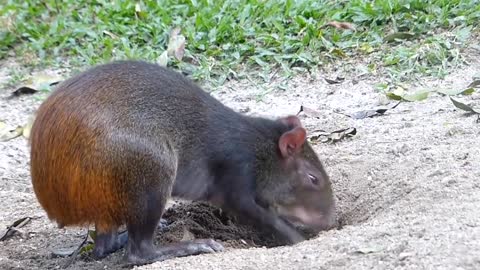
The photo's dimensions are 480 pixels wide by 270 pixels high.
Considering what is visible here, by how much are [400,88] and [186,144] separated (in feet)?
8.81

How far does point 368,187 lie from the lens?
5609 millimetres

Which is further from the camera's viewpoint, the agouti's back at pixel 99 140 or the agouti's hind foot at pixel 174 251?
the agouti's hind foot at pixel 174 251

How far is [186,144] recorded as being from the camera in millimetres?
5223

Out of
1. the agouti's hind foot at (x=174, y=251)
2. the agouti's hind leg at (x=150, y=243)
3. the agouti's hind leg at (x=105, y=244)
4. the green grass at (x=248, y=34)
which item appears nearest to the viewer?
the agouti's hind leg at (x=150, y=243)

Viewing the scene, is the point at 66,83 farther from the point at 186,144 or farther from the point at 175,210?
the point at 175,210

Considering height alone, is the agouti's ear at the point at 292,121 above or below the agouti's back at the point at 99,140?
below

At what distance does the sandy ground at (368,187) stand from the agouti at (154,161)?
266 mm

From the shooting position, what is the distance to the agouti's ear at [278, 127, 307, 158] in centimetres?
544

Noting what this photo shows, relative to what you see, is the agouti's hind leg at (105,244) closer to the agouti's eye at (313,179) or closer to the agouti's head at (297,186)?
the agouti's head at (297,186)

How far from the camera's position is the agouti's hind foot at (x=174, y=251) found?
498cm

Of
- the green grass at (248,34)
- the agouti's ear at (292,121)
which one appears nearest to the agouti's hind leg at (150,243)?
the agouti's ear at (292,121)

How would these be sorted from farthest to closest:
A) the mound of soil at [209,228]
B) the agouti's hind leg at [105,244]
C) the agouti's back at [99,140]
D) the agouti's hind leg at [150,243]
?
the mound of soil at [209,228] → the agouti's hind leg at [105,244] → the agouti's hind leg at [150,243] → the agouti's back at [99,140]

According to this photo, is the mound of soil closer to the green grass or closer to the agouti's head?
the agouti's head

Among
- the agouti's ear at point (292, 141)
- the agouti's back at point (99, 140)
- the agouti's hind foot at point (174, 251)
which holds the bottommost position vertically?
the agouti's hind foot at point (174, 251)
